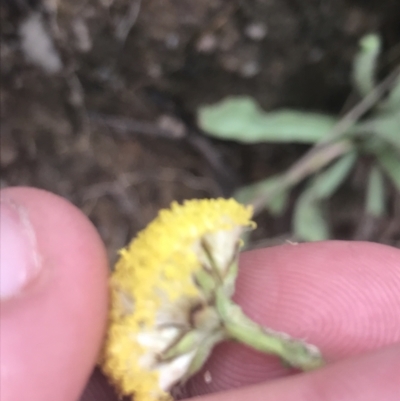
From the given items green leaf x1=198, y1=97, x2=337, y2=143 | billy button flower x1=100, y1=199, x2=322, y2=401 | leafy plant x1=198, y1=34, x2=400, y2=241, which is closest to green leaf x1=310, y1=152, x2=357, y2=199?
leafy plant x1=198, y1=34, x2=400, y2=241

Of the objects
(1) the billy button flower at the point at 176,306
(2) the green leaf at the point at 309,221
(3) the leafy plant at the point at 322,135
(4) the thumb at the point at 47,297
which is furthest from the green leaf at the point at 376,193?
(4) the thumb at the point at 47,297

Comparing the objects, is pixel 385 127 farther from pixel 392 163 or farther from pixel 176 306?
pixel 176 306

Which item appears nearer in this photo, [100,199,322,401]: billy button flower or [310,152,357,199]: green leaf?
[100,199,322,401]: billy button flower

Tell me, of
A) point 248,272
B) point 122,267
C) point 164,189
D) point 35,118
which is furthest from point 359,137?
point 122,267

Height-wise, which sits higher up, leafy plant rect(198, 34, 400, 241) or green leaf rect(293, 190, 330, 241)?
leafy plant rect(198, 34, 400, 241)

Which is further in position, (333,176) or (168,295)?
(333,176)

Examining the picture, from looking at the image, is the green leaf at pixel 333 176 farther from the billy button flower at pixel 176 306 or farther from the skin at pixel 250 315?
the billy button flower at pixel 176 306

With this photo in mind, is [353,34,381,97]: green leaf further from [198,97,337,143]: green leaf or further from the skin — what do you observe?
the skin

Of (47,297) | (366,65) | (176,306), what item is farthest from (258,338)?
(366,65)
